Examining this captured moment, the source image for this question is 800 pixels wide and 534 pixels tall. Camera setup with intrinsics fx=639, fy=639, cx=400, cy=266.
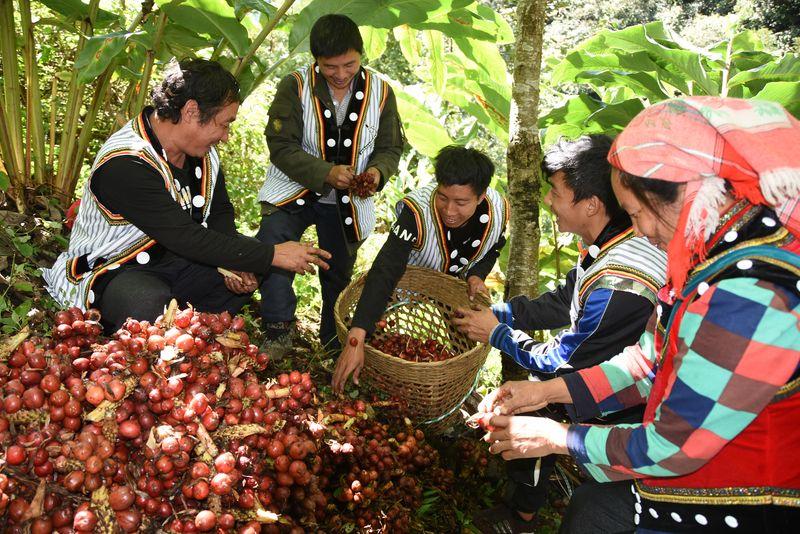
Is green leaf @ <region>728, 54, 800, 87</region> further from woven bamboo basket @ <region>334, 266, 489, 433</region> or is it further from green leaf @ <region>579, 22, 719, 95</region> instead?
woven bamboo basket @ <region>334, 266, 489, 433</region>

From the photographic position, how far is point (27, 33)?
339 centimetres

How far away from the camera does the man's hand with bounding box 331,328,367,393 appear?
2.49m

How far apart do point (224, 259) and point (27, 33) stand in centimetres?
192

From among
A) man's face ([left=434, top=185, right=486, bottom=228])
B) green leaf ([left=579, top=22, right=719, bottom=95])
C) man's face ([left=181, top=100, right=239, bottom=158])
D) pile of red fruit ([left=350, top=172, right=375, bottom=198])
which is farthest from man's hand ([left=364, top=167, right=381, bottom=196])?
green leaf ([left=579, top=22, right=719, bottom=95])

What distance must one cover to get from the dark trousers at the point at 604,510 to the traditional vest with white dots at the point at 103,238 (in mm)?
1859

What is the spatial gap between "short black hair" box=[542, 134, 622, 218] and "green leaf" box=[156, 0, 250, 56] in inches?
75.1

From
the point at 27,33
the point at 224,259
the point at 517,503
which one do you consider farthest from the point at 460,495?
the point at 27,33

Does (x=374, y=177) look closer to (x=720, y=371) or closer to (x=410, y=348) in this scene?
(x=410, y=348)

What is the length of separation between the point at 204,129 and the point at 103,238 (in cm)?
60

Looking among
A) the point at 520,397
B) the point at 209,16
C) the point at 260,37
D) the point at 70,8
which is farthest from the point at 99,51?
the point at 520,397

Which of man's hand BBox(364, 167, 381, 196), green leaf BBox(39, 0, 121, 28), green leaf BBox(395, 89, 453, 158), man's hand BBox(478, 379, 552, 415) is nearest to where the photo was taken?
man's hand BBox(478, 379, 552, 415)

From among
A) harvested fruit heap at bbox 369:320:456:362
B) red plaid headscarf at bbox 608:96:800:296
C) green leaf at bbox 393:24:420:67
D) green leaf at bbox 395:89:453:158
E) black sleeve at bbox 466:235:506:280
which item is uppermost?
red plaid headscarf at bbox 608:96:800:296

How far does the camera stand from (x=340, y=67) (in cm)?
295

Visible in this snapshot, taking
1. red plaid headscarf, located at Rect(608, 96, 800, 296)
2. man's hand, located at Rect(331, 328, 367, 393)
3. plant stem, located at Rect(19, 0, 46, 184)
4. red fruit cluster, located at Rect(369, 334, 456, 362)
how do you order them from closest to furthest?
red plaid headscarf, located at Rect(608, 96, 800, 296), man's hand, located at Rect(331, 328, 367, 393), red fruit cluster, located at Rect(369, 334, 456, 362), plant stem, located at Rect(19, 0, 46, 184)
